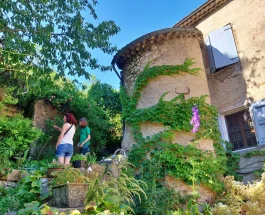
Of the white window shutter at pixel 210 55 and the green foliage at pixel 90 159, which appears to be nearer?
the green foliage at pixel 90 159

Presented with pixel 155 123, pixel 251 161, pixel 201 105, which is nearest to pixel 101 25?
pixel 155 123

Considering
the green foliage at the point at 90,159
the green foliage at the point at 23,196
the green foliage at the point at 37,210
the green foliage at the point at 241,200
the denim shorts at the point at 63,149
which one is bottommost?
the green foliage at the point at 241,200

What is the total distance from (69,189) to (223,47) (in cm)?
825

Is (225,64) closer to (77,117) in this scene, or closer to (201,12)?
(201,12)

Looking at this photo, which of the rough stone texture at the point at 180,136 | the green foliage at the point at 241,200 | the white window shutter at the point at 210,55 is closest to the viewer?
the green foliage at the point at 241,200

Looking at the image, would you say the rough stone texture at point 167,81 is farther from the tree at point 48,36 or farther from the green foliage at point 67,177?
the green foliage at point 67,177

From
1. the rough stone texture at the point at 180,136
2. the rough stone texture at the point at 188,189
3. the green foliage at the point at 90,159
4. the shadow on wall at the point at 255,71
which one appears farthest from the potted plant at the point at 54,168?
the shadow on wall at the point at 255,71

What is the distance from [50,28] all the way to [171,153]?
4695 mm

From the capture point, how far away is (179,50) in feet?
29.6

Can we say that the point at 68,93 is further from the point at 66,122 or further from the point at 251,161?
the point at 251,161

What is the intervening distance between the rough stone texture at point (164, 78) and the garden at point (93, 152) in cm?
21

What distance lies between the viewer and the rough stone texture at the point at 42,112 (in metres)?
10.2

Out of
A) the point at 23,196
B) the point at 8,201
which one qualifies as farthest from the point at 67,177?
the point at 8,201

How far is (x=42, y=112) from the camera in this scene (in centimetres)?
1045
